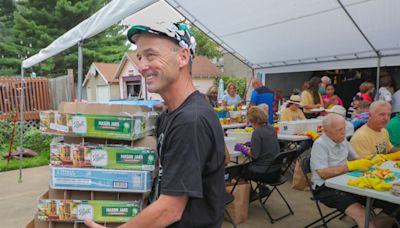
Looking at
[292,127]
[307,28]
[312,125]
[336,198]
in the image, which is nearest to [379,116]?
[336,198]

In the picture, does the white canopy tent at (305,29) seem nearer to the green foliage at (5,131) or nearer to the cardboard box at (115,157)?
the cardboard box at (115,157)

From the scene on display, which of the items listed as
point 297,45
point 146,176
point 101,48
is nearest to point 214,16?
point 297,45

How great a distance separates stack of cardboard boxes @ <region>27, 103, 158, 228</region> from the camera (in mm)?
2098

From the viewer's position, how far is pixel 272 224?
3.58 meters

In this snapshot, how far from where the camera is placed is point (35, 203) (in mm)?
4402

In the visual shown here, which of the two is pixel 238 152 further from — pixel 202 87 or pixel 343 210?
pixel 202 87

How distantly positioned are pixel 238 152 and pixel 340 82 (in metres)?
7.32

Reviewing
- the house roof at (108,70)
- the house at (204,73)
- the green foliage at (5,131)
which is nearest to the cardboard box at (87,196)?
the green foliage at (5,131)

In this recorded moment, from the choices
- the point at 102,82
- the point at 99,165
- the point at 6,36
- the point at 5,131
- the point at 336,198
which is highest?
the point at 6,36

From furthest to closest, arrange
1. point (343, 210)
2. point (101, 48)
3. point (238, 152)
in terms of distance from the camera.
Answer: point (101, 48), point (238, 152), point (343, 210)

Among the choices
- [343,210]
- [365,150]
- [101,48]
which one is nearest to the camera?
[343,210]

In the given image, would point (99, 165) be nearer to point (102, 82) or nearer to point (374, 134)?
point (374, 134)

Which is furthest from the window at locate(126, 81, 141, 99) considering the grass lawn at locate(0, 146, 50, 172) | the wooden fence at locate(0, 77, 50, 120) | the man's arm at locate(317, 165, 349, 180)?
the man's arm at locate(317, 165, 349, 180)

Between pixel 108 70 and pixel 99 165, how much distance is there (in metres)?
19.1
